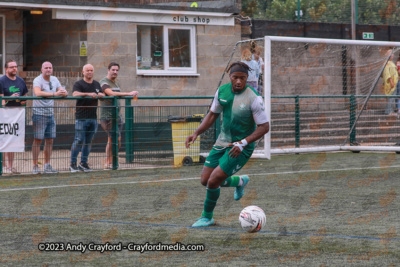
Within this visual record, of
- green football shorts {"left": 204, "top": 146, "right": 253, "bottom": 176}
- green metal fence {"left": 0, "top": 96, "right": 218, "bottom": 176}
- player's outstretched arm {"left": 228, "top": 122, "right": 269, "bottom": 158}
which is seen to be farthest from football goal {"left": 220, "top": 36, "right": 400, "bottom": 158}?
player's outstretched arm {"left": 228, "top": 122, "right": 269, "bottom": 158}

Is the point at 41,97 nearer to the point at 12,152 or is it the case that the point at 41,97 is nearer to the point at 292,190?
the point at 12,152

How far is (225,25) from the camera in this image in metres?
21.0

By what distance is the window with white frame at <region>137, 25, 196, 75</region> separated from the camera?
20.1m

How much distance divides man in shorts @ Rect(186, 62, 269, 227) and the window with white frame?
11.9 metres

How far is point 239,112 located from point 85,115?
671 cm

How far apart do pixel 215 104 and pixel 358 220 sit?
80.9 inches

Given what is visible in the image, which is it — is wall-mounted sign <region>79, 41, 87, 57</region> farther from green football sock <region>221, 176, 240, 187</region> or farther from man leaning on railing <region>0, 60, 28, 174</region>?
green football sock <region>221, 176, 240, 187</region>

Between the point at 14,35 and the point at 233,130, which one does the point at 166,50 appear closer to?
the point at 14,35

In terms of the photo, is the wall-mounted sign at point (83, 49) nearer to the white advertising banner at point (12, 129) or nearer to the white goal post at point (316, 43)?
the white goal post at point (316, 43)

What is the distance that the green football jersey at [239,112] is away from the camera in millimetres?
7867

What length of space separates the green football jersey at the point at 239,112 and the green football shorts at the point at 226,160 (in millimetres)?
72

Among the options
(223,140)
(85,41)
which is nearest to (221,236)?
(223,140)

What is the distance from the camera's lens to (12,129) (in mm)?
13383

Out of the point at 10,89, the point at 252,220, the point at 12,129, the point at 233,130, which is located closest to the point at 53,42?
the point at 10,89
